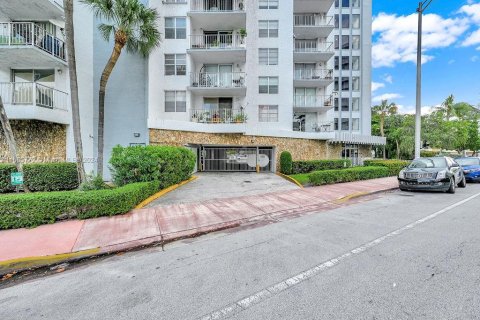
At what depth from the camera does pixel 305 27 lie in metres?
22.2

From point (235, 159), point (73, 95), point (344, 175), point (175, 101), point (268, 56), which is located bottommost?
point (344, 175)

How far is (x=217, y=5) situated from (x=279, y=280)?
21.7 meters

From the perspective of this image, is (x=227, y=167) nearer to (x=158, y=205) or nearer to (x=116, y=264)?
(x=158, y=205)

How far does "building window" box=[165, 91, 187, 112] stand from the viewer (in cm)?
1773

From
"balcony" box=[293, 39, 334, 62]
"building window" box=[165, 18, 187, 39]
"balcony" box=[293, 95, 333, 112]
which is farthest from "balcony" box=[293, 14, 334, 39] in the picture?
"building window" box=[165, 18, 187, 39]

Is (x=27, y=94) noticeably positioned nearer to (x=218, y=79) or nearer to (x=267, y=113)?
(x=218, y=79)

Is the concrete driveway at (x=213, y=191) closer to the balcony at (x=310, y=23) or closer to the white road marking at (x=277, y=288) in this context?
the white road marking at (x=277, y=288)

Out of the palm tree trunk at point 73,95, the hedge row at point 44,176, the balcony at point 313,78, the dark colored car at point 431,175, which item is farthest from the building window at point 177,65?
the dark colored car at point 431,175

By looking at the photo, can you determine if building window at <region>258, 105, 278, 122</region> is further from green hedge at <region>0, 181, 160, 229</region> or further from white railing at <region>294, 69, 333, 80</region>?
green hedge at <region>0, 181, 160, 229</region>

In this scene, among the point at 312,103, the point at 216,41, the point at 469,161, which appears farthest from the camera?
the point at 312,103

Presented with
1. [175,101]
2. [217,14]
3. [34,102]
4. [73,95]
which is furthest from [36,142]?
[217,14]

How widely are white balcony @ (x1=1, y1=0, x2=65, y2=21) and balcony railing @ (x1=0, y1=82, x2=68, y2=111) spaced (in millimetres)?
3891

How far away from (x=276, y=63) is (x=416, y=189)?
14.6 m

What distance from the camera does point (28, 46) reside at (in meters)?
10.9
